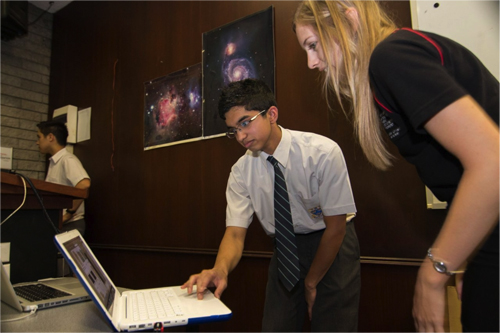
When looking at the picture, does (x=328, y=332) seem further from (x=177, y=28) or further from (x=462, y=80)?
(x=177, y=28)

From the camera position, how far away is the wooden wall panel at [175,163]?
1823 mm

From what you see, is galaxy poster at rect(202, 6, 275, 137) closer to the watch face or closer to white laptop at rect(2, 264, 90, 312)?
white laptop at rect(2, 264, 90, 312)

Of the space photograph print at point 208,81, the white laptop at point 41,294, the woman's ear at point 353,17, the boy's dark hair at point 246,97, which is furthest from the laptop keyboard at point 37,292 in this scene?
the space photograph print at point 208,81

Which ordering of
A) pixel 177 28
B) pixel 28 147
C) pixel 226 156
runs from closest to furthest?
1. pixel 226 156
2. pixel 177 28
3. pixel 28 147

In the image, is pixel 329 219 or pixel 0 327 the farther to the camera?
pixel 329 219

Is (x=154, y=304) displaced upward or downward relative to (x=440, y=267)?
downward

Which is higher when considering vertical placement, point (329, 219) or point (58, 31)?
point (58, 31)

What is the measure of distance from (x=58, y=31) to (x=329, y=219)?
13.6ft

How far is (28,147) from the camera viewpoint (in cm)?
369

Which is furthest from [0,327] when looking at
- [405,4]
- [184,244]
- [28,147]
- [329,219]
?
[28,147]

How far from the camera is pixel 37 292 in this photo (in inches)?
47.4

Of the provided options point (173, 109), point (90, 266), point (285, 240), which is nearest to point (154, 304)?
point (90, 266)

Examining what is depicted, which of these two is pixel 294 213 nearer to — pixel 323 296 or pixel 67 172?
pixel 323 296

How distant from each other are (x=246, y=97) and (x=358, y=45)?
73cm
